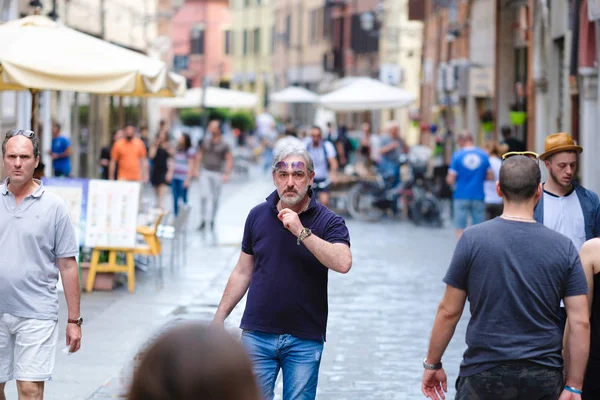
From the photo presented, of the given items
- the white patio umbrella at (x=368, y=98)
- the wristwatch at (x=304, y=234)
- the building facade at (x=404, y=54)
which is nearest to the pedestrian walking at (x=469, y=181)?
the white patio umbrella at (x=368, y=98)

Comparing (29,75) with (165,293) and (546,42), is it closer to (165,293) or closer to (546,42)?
(165,293)

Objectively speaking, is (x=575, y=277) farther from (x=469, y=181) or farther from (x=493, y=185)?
(x=493, y=185)

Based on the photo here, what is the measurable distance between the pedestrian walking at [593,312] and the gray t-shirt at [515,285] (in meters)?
0.40

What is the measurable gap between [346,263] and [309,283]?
20cm

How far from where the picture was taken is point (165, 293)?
45.8ft

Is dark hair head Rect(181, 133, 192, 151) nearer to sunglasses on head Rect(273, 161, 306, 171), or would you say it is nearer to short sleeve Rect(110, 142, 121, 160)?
short sleeve Rect(110, 142, 121, 160)

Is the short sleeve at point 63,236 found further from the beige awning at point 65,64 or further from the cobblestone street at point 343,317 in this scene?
the beige awning at point 65,64

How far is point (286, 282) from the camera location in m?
6.04

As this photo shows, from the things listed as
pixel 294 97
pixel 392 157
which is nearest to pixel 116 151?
pixel 392 157

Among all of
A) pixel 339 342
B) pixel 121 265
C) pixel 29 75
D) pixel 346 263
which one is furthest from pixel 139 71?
pixel 346 263

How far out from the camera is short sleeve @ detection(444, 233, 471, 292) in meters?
5.26

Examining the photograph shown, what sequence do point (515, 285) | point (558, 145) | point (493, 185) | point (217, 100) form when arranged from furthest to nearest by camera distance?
point (217, 100)
point (493, 185)
point (558, 145)
point (515, 285)

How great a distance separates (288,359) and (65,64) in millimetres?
Answer: 7150

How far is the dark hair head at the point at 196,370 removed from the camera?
7.25 feet
